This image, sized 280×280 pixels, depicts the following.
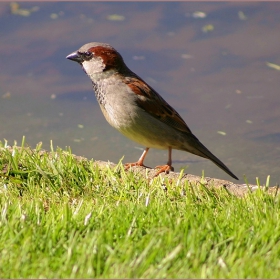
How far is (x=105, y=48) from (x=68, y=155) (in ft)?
3.36

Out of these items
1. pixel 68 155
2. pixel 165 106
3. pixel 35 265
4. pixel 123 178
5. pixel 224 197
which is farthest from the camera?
pixel 165 106

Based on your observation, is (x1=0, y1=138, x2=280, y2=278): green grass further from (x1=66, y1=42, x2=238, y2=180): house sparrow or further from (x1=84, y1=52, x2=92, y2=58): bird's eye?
(x1=84, y1=52, x2=92, y2=58): bird's eye

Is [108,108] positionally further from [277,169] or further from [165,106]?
[277,169]

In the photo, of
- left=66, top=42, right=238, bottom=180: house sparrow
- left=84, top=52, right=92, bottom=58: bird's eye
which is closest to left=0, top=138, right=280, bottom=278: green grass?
left=66, top=42, right=238, bottom=180: house sparrow

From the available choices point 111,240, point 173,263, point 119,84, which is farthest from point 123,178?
point 173,263

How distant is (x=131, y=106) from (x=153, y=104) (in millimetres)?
255

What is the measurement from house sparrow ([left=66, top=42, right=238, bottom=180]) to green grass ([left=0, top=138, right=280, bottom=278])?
1.82 ft

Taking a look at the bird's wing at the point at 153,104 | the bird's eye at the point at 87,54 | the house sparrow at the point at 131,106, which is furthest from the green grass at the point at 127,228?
the bird's eye at the point at 87,54

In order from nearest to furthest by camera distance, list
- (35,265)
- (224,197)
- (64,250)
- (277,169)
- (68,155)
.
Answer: (35,265)
(64,250)
(224,197)
(68,155)
(277,169)

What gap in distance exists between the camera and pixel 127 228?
397cm

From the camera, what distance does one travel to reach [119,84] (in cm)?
577

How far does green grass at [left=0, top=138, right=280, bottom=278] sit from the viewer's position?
11.2 feet

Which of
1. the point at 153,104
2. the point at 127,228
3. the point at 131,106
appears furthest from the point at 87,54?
the point at 127,228

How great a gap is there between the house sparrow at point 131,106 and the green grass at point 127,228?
0.56m
